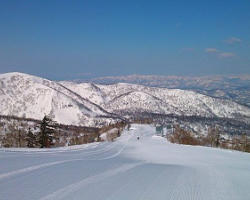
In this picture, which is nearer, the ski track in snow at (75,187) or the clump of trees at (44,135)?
the ski track in snow at (75,187)

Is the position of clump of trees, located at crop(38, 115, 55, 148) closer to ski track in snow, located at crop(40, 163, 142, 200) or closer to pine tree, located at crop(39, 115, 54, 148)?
pine tree, located at crop(39, 115, 54, 148)

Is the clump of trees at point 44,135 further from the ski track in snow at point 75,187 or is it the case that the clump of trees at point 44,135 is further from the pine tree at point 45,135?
the ski track in snow at point 75,187

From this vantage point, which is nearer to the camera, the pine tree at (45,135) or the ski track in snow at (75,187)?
the ski track in snow at (75,187)

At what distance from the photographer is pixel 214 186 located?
1208 cm

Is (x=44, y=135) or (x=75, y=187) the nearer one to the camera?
(x=75, y=187)

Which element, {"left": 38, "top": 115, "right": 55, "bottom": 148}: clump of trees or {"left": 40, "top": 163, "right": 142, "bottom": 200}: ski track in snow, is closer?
{"left": 40, "top": 163, "right": 142, "bottom": 200}: ski track in snow

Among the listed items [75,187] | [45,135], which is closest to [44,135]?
[45,135]

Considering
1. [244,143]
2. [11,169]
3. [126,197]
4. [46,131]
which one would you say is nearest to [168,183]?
[126,197]

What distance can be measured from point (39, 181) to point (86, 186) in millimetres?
1605

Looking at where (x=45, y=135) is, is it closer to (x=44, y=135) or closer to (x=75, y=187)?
(x=44, y=135)

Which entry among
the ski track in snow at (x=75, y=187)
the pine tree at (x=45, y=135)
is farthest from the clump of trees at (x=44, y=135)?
the ski track in snow at (x=75, y=187)

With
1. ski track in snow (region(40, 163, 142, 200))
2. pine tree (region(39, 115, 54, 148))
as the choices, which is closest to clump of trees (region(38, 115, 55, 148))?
pine tree (region(39, 115, 54, 148))

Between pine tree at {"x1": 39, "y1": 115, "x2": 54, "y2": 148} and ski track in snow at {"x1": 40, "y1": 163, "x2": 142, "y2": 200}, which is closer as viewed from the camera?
ski track in snow at {"x1": 40, "y1": 163, "x2": 142, "y2": 200}

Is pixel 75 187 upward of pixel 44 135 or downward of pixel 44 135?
upward
